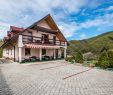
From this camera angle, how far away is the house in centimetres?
2342

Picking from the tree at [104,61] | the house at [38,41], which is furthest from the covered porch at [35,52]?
the tree at [104,61]

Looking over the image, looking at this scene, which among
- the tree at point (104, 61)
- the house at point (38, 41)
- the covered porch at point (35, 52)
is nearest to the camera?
the tree at point (104, 61)

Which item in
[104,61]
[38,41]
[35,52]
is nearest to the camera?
[104,61]

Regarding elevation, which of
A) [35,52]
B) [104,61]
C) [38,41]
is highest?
[38,41]

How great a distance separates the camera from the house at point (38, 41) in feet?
76.8

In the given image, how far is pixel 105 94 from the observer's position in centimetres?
671

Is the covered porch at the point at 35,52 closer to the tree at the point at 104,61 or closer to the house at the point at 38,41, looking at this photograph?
the house at the point at 38,41

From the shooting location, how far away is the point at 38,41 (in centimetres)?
2527

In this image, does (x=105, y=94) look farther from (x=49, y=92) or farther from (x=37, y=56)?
(x=37, y=56)

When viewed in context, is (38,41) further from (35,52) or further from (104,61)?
(104,61)

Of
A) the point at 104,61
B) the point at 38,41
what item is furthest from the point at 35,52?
the point at 104,61

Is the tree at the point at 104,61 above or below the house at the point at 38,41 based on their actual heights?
below

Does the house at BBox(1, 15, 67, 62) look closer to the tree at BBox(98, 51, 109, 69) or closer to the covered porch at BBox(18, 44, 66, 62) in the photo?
the covered porch at BBox(18, 44, 66, 62)

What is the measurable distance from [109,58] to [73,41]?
101 feet
